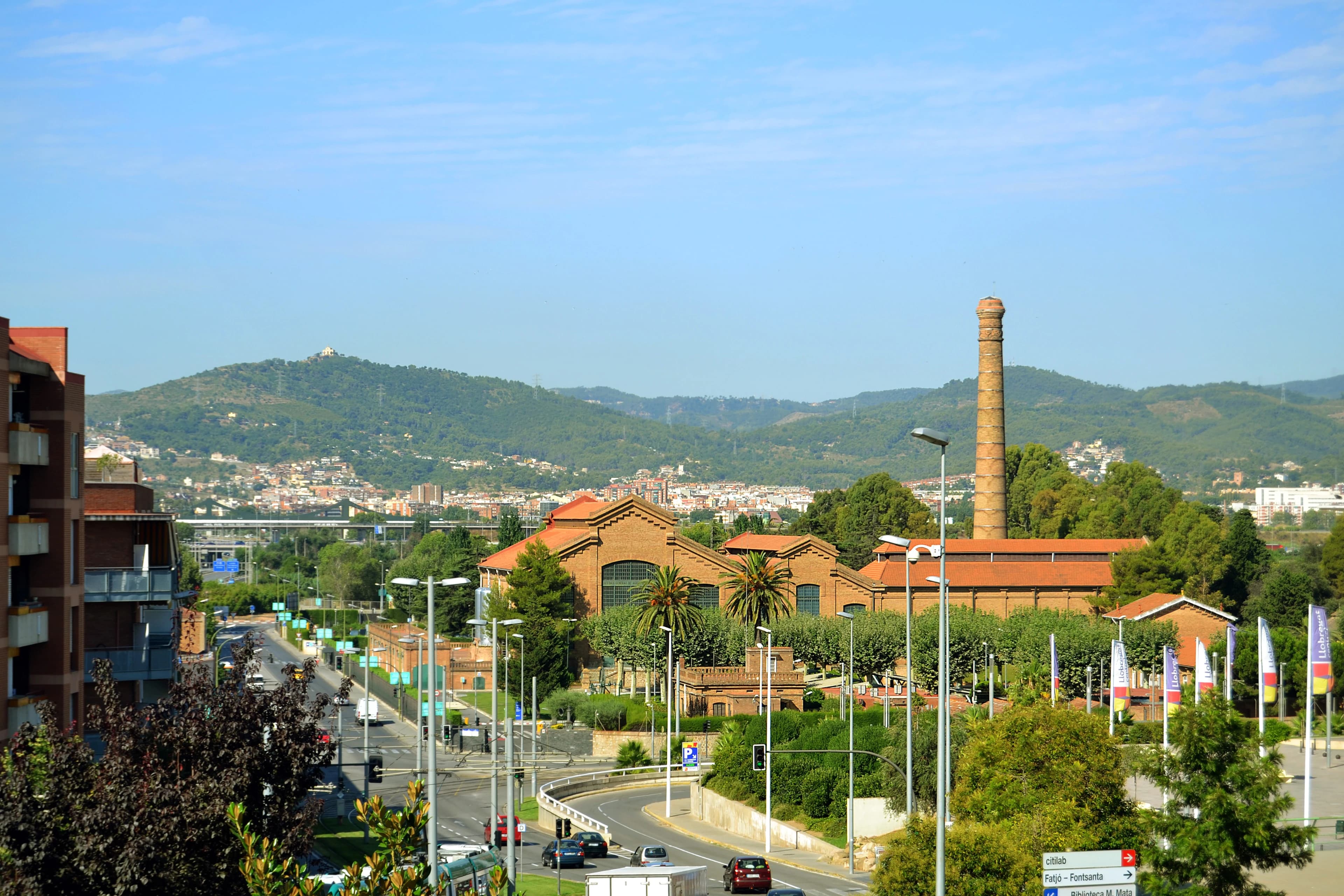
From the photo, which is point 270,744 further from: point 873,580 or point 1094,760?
point 873,580

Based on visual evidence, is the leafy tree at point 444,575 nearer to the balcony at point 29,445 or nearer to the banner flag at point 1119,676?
the banner flag at point 1119,676

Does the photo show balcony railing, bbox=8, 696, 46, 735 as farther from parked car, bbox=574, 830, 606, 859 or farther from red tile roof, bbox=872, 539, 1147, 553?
red tile roof, bbox=872, 539, 1147, 553

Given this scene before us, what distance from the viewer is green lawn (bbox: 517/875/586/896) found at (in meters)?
42.1

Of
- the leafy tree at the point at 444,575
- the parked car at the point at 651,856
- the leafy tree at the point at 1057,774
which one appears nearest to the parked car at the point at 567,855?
the parked car at the point at 651,856

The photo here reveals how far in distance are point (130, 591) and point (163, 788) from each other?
17.8 m

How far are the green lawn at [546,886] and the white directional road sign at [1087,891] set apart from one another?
1999 cm

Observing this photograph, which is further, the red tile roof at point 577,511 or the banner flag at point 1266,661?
the red tile roof at point 577,511

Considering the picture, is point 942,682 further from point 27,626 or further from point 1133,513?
point 1133,513

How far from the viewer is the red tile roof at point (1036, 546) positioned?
11462 centimetres

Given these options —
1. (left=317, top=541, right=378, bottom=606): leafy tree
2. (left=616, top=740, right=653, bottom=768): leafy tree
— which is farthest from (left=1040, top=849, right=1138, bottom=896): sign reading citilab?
(left=317, top=541, right=378, bottom=606): leafy tree

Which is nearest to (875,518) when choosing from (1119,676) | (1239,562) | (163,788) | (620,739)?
(1239,562)

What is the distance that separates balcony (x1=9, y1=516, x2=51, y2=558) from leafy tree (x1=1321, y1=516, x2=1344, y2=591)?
112500mm

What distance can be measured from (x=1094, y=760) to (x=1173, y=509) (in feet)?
382

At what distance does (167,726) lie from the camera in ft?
73.9
